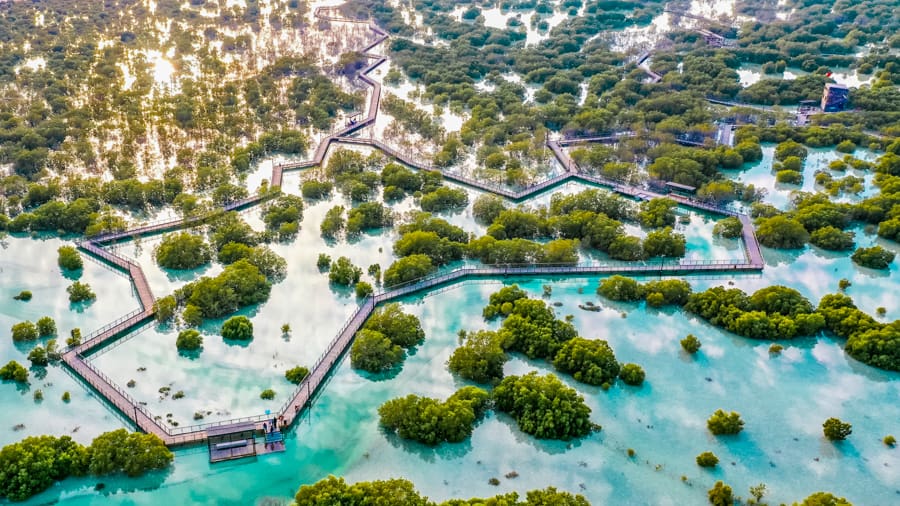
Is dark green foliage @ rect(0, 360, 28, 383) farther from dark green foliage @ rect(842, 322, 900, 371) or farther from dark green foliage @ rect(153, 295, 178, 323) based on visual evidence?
dark green foliage @ rect(842, 322, 900, 371)

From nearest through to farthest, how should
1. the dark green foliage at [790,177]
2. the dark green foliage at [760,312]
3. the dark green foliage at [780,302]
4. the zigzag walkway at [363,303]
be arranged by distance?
the zigzag walkway at [363,303]
the dark green foliage at [760,312]
the dark green foliage at [780,302]
the dark green foliage at [790,177]

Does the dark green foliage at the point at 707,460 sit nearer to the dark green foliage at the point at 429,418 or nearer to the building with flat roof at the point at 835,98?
the dark green foliage at the point at 429,418

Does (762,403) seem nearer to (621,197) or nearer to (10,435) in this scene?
(621,197)

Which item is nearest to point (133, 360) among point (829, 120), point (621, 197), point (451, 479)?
point (451, 479)

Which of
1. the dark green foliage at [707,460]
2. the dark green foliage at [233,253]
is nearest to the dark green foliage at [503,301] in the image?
the dark green foliage at [707,460]

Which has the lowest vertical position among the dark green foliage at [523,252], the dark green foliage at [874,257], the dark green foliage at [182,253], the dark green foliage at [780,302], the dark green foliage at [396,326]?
the dark green foliage at [182,253]

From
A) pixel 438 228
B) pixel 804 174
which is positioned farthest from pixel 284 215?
pixel 804 174

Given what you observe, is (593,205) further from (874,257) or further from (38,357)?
(38,357)
